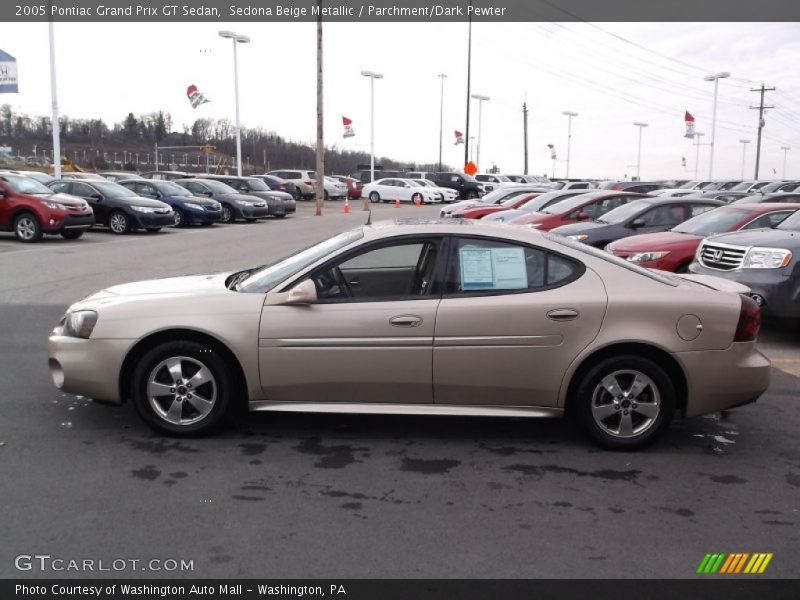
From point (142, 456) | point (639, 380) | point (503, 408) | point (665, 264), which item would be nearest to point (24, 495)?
point (142, 456)

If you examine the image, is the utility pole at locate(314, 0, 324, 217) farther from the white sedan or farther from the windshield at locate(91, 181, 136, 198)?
the windshield at locate(91, 181, 136, 198)

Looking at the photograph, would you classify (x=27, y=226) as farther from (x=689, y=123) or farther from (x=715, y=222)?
(x=689, y=123)

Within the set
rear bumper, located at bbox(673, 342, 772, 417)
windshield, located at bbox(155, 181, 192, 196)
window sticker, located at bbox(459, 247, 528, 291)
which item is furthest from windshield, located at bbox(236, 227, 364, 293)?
A: windshield, located at bbox(155, 181, 192, 196)

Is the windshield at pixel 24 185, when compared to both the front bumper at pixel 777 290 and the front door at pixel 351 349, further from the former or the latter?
the front bumper at pixel 777 290

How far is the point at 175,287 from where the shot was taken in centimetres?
527

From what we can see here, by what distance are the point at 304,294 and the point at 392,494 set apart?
1.39 meters

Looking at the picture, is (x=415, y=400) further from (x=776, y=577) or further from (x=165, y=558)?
(x=776, y=577)

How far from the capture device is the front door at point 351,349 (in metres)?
4.77

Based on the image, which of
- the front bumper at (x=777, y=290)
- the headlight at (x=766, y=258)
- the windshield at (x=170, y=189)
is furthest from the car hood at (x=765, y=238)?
the windshield at (x=170, y=189)

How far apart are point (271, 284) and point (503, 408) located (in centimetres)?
177

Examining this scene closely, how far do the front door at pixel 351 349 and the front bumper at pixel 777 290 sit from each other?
15.1 feet

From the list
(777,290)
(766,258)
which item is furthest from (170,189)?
(777,290)

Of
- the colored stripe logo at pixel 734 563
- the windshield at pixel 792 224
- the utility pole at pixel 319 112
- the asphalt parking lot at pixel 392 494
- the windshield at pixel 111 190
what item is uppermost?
the utility pole at pixel 319 112

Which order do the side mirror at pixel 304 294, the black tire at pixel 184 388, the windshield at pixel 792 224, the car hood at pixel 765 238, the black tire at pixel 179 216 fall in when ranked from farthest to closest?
the black tire at pixel 179 216 → the windshield at pixel 792 224 → the car hood at pixel 765 238 → the black tire at pixel 184 388 → the side mirror at pixel 304 294
